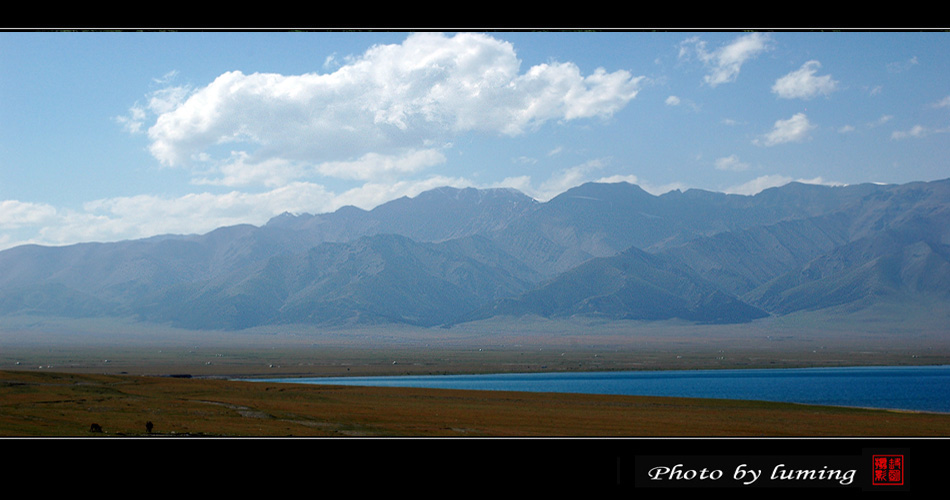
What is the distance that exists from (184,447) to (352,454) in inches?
121

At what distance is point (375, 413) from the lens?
38781mm

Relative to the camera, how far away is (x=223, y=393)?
47.7 metres

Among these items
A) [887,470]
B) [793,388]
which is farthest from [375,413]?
[793,388]

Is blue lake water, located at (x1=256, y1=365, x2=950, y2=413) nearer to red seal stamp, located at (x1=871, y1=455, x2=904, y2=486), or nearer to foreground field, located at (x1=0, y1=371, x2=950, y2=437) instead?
foreground field, located at (x1=0, y1=371, x2=950, y2=437)

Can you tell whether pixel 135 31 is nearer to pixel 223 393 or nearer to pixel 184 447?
pixel 184 447

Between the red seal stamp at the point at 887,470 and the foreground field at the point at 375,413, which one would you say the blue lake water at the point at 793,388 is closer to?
the foreground field at the point at 375,413

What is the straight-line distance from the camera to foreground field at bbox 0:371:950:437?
2966 cm

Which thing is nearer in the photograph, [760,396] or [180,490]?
[180,490]

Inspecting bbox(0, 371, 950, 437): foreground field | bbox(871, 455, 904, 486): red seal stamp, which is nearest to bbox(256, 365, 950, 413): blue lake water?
bbox(0, 371, 950, 437): foreground field

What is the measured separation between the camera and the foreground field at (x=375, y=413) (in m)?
29.7

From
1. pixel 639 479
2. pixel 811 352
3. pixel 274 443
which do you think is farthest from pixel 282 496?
pixel 811 352

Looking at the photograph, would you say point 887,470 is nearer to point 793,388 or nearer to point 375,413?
point 375,413

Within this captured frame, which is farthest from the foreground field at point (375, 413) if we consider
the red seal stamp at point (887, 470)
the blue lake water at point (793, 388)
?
the red seal stamp at point (887, 470)

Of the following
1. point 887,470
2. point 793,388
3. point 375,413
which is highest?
point 887,470
